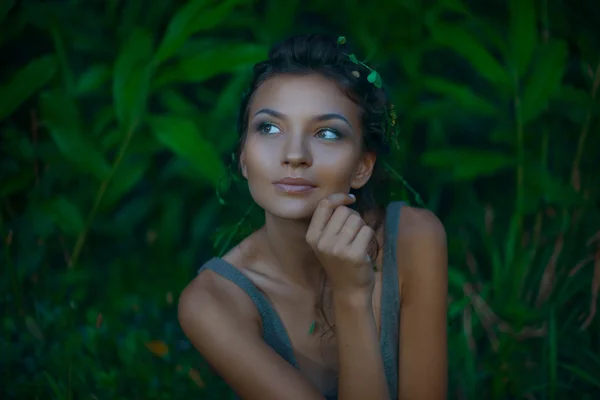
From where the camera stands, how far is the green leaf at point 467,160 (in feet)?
6.35

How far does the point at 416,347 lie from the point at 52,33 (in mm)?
1209

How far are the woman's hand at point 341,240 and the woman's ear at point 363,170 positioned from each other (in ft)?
0.52

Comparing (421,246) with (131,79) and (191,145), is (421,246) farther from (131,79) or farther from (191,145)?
(131,79)

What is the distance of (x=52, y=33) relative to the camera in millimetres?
1971

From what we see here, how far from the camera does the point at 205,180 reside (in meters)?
2.00

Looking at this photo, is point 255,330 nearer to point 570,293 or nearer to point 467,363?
point 467,363

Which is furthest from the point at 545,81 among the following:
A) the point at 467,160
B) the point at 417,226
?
the point at 417,226

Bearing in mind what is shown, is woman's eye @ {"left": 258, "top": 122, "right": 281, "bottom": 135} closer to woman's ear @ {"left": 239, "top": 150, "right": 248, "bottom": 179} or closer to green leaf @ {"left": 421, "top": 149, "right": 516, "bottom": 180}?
woman's ear @ {"left": 239, "top": 150, "right": 248, "bottom": 179}

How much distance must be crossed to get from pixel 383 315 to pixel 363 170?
271mm

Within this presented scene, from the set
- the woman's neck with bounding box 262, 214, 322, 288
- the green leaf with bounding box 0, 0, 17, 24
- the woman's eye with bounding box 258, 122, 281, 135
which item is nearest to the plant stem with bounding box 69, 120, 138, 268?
the green leaf with bounding box 0, 0, 17, 24

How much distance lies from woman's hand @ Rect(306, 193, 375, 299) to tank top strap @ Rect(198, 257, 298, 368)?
0.23 metres

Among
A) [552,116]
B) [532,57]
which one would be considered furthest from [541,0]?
[552,116]

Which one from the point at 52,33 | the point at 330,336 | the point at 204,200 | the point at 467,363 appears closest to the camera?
the point at 330,336

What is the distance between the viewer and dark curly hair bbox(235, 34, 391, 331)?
4.42ft
